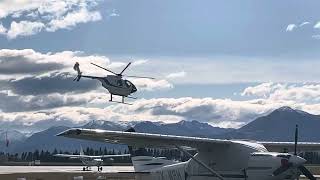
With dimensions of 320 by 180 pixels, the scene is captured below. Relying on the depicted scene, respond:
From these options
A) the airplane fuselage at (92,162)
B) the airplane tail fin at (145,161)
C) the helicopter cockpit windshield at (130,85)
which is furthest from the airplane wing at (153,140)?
the airplane fuselage at (92,162)

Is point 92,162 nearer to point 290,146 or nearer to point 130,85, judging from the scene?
point 130,85

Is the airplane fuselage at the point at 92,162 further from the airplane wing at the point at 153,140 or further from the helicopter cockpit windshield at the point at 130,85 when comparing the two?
the airplane wing at the point at 153,140

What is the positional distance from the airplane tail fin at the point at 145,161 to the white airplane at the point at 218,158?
Answer: 2.95m

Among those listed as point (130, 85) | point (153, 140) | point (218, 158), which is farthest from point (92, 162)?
point (218, 158)

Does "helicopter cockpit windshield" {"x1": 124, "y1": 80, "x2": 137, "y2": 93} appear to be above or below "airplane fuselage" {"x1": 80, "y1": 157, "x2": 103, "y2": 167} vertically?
above

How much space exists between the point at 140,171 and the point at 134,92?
3221cm

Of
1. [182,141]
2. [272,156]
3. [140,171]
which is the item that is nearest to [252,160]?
[272,156]

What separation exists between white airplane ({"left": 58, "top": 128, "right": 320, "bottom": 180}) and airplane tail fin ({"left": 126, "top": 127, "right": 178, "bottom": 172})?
2.95m

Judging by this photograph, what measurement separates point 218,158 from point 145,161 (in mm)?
8163

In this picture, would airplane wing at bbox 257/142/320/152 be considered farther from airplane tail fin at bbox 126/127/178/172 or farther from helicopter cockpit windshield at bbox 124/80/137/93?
helicopter cockpit windshield at bbox 124/80/137/93

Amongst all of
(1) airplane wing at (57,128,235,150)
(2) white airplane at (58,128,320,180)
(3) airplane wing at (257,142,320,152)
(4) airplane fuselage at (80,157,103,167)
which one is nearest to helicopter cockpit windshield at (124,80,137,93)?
(3) airplane wing at (257,142,320,152)

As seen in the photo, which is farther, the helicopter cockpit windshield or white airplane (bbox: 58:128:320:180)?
the helicopter cockpit windshield

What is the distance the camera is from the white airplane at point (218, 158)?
25.3 m

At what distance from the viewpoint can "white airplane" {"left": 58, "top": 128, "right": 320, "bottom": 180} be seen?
25.3 meters
